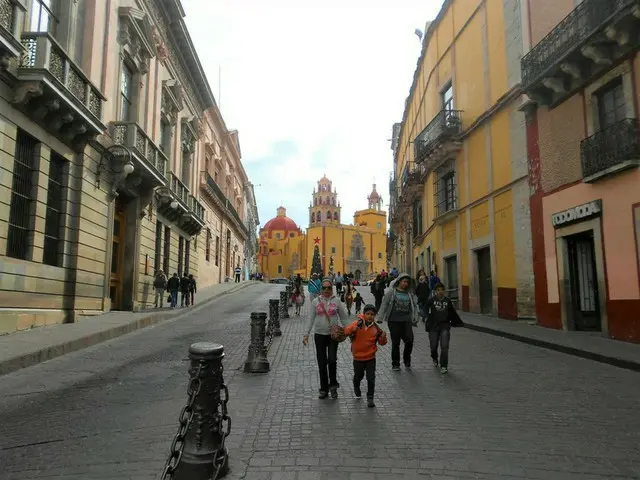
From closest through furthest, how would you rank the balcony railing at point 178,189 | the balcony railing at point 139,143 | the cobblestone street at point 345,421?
1. the cobblestone street at point 345,421
2. the balcony railing at point 139,143
3. the balcony railing at point 178,189

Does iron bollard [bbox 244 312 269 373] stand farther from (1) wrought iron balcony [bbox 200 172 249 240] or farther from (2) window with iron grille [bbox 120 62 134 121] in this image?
(1) wrought iron balcony [bbox 200 172 249 240]

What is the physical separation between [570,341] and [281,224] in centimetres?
10394

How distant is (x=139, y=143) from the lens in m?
17.8

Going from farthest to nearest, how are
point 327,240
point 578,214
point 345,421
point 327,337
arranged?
point 327,240, point 578,214, point 327,337, point 345,421

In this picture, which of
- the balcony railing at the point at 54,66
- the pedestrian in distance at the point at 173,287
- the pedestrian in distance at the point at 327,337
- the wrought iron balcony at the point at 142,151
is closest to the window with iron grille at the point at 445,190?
the pedestrian in distance at the point at 173,287

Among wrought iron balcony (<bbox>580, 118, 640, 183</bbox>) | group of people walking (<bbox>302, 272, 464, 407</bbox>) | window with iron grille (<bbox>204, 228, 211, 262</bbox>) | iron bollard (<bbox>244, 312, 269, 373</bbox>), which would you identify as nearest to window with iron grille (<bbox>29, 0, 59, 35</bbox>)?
iron bollard (<bbox>244, 312, 269, 373</bbox>)

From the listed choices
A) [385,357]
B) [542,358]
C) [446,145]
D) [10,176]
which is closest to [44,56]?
[10,176]

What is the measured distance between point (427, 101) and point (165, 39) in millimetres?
12708

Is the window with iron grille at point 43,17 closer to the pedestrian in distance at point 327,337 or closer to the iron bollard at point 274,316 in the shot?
the iron bollard at point 274,316

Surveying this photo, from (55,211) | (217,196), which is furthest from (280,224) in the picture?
(55,211)

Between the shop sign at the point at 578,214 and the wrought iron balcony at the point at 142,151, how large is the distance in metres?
12.9

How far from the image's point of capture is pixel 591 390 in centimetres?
676

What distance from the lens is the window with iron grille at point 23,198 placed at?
37.6 ft

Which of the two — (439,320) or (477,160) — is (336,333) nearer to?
(439,320)
